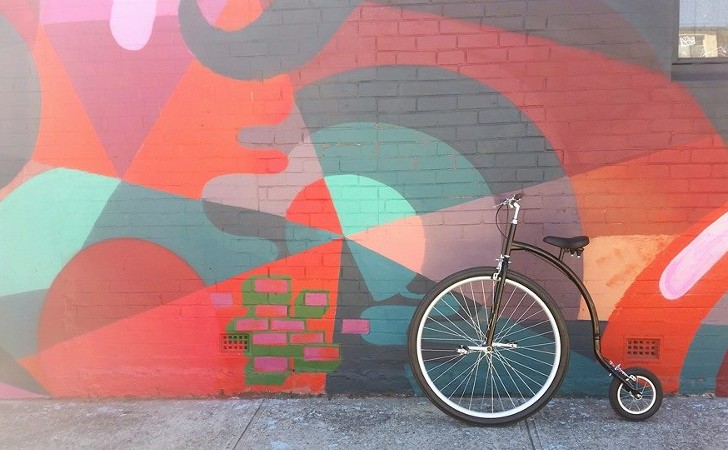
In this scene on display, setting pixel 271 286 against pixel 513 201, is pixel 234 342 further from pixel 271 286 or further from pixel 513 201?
pixel 513 201

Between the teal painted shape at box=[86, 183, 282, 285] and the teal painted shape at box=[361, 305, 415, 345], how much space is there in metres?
0.74

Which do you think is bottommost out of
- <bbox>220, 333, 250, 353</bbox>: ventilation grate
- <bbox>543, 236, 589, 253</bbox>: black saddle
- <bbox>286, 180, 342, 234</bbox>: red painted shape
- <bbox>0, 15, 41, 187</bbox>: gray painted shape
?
<bbox>220, 333, 250, 353</bbox>: ventilation grate

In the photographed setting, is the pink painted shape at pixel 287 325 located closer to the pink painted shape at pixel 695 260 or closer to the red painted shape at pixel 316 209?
the red painted shape at pixel 316 209

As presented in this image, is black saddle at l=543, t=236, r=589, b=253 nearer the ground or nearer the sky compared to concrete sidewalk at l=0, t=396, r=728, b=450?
nearer the sky

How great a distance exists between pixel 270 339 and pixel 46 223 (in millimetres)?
1645

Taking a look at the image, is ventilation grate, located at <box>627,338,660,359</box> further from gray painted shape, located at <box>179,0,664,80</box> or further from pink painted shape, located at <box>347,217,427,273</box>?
gray painted shape, located at <box>179,0,664,80</box>

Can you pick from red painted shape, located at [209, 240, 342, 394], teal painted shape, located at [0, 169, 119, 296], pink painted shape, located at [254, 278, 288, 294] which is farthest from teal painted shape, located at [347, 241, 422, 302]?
teal painted shape, located at [0, 169, 119, 296]

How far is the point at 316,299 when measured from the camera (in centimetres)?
359

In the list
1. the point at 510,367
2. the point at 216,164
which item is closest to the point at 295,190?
the point at 216,164

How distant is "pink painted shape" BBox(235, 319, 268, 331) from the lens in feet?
11.9

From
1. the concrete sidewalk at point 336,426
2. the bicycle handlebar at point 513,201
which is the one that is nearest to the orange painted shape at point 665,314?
the concrete sidewalk at point 336,426

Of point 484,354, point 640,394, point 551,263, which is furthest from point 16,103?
point 640,394

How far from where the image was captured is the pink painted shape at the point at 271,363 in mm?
3668

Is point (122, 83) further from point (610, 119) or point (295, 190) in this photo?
point (610, 119)
